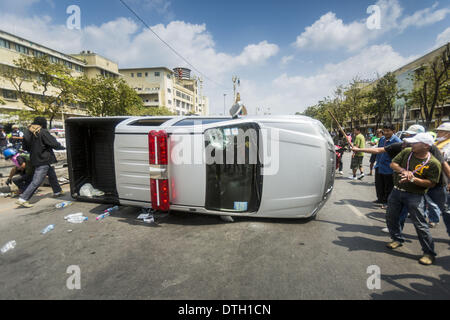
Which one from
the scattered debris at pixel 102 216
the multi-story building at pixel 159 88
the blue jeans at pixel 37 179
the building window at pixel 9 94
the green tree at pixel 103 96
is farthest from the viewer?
the multi-story building at pixel 159 88

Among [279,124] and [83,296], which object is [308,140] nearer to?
[279,124]

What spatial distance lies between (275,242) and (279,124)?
1.76m

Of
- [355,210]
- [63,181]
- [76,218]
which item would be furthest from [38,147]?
[355,210]

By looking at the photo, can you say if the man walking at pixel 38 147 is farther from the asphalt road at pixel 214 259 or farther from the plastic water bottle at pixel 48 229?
the plastic water bottle at pixel 48 229

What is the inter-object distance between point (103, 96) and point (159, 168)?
688 inches

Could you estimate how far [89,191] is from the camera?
4762 millimetres

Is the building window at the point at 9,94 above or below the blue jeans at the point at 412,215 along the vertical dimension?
above

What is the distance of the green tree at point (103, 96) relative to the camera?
17.3m

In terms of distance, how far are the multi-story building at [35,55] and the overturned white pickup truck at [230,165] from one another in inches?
868

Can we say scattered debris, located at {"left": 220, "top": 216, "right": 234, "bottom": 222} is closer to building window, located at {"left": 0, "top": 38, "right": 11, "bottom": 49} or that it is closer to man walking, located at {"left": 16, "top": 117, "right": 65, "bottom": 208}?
man walking, located at {"left": 16, "top": 117, "right": 65, "bottom": 208}

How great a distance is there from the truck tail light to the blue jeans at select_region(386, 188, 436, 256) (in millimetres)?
3311

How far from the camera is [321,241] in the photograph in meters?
3.13

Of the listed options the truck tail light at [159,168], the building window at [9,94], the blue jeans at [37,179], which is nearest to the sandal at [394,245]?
the truck tail light at [159,168]

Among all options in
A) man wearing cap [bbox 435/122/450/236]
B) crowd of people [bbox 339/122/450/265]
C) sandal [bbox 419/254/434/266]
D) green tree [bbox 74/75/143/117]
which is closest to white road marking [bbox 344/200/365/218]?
crowd of people [bbox 339/122/450/265]
